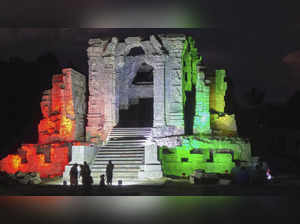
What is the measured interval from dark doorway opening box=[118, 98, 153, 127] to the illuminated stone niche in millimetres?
2776

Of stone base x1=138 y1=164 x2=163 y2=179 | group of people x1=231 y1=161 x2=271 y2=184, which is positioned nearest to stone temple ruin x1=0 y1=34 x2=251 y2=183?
stone base x1=138 y1=164 x2=163 y2=179

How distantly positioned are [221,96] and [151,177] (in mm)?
11867

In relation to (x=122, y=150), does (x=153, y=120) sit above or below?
above

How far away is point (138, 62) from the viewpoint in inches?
997

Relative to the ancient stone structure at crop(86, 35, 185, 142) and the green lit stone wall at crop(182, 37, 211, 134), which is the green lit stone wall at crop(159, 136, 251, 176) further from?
the green lit stone wall at crop(182, 37, 211, 134)

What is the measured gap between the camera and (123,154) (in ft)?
60.6

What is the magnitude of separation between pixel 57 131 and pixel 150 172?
326 inches

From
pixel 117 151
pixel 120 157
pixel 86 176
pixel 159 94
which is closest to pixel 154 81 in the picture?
pixel 159 94

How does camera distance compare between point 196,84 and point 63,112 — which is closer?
point 63,112

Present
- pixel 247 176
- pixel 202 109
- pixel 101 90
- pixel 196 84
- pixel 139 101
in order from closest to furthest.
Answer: pixel 247 176 → pixel 101 90 → pixel 202 109 → pixel 196 84 → pixel 139 101

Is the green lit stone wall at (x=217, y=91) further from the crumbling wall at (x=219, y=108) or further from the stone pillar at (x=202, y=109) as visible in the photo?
the stone pillar at (x=202, y=109)

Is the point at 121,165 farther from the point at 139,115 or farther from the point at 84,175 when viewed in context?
the point at 139,115

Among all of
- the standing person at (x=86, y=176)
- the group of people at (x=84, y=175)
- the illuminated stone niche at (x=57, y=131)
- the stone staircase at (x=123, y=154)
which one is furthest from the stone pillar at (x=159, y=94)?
the standing person at (x=86, y=176)
